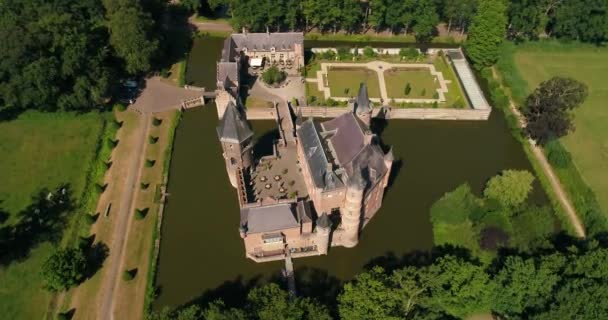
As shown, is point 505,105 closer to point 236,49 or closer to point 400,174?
point 400,174

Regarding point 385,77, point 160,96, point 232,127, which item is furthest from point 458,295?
point 160,96

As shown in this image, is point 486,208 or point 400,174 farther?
point 400,174

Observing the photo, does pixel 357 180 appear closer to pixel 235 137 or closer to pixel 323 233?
pixel 323 233

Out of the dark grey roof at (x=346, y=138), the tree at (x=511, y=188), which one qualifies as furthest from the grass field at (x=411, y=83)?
the tree at (x=511, y=188)

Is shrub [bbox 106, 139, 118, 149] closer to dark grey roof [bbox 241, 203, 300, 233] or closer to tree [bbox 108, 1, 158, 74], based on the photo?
tree [bbox 108, 1, 158, 74]

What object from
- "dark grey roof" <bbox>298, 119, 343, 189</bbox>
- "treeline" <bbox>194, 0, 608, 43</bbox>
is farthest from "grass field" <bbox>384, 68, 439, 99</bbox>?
"dark grey roof" <bbox>298, 119, 343, 189</bbox>

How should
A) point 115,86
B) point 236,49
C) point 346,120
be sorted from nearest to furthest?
point 346,120 → point 115,86 → point 236,49

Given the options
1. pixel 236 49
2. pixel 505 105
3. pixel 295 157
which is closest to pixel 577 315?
pixel 295 157

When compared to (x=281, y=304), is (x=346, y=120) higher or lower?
higher
